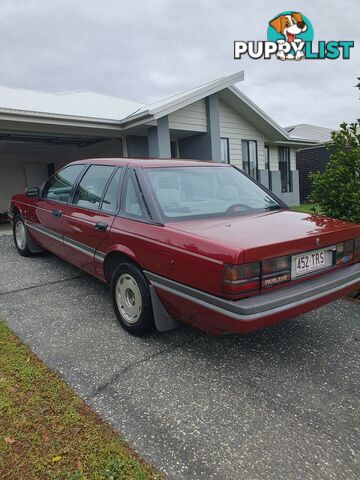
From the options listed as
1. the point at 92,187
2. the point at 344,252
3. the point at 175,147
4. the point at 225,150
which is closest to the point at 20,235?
the point at 92,187

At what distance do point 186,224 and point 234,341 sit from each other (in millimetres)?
1158

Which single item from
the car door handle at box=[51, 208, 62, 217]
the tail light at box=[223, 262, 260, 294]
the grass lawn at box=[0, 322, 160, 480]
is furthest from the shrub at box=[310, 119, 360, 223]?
the grass lawn at box=[0, 322, 160, 480]

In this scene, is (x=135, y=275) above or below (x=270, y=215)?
below

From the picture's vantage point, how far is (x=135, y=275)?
312 centimetres

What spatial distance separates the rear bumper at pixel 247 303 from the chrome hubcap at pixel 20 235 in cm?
367

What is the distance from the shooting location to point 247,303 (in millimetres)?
2369

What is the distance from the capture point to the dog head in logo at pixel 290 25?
37.3 feet

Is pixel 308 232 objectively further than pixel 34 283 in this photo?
No

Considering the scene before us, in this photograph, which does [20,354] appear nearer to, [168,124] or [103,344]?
[103,344]

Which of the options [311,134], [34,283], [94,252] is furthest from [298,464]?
[311,134]

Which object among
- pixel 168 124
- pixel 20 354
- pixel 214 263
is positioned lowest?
pixel 20 354

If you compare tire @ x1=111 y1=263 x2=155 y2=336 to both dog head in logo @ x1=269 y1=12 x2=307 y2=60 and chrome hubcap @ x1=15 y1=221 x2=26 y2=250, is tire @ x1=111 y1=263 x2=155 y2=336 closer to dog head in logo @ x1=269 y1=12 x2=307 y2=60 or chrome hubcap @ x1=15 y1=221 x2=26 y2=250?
chrome hubcap @ x1=15 y1=221 x2=26 y2=250

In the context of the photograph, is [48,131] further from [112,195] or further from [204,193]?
[204,193]

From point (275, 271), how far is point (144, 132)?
8.75 metres
